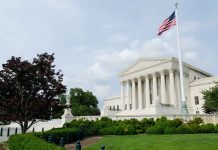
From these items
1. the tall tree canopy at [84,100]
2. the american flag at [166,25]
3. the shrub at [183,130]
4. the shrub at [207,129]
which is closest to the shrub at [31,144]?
the shrub at [183,130]

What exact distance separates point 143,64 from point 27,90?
56.5 m

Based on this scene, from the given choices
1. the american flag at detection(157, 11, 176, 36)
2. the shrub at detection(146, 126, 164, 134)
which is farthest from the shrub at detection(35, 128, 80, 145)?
the american flag at detection(157, 11, 176, 36)

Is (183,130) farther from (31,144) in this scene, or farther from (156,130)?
(31,144)

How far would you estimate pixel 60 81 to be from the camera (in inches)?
1032

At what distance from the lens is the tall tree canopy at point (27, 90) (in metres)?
24.1

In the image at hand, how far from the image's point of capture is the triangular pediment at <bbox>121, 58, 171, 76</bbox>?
2911 inches

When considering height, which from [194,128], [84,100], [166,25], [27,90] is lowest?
[194,128]

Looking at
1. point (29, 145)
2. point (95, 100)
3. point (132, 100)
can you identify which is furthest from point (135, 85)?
point (29, 145)

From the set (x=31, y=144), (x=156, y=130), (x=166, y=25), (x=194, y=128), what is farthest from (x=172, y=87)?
(x=31, y=144)

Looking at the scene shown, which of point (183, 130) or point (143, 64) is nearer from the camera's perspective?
point (183, 130)

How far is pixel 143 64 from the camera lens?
78875mm

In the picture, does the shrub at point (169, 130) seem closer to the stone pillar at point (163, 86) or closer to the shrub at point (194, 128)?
the shrub at point (194, 128)

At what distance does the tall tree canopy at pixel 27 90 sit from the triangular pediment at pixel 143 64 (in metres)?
50.3

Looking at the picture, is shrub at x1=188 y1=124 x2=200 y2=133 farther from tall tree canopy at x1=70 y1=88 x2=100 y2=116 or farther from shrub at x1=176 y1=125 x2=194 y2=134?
tall tree canopy at x1=70 y1=88 x2=100 y2=116
